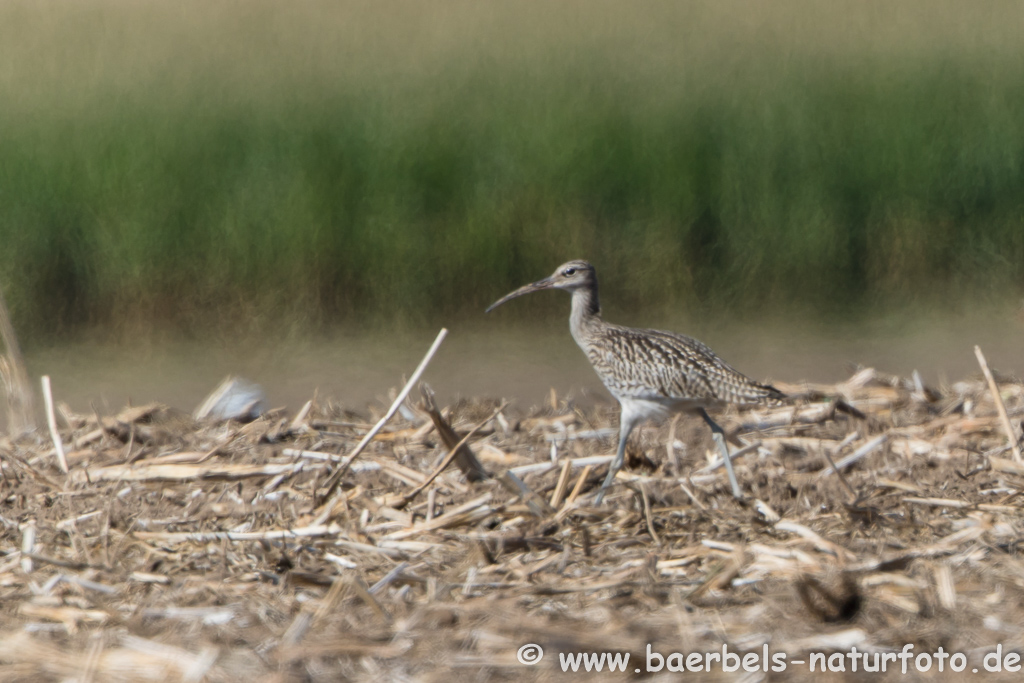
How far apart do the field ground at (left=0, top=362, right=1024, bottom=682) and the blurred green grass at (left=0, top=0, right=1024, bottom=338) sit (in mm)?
3311

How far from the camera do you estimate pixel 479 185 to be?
8258mm

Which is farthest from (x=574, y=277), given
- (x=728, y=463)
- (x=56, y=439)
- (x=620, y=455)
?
(x=56, y=439)

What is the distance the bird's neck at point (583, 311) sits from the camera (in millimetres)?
5137

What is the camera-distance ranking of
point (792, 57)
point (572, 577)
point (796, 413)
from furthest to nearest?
point (792, 57)
point (796, 413)
point (572, 577)

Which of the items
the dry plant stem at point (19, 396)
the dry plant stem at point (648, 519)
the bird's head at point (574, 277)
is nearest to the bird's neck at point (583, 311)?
the bird's head at point (574, 277)

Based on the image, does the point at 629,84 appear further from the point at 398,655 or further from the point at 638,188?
the point at 398,655

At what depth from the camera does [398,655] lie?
8.77 feet

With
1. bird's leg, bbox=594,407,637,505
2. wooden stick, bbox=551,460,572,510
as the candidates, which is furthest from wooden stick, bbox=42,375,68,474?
bird's leg, bbox=594,407,637,505

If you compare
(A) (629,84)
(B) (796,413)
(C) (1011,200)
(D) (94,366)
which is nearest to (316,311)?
(D) (94,366)

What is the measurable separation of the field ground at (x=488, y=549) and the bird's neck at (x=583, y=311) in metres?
0.46

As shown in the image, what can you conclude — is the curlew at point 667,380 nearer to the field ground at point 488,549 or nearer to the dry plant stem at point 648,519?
the field ground at point 488,549

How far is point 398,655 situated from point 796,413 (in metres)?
2.56

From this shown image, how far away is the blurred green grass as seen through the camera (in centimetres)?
805

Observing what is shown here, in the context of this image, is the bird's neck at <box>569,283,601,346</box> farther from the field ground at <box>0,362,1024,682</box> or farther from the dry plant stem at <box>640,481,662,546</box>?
the dry plant stem at <box>640,481,662,546</box>
